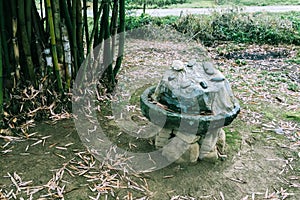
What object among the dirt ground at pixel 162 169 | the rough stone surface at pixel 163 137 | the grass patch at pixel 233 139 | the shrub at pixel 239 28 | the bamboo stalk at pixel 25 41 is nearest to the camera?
the dirt ground at pixel 162 169

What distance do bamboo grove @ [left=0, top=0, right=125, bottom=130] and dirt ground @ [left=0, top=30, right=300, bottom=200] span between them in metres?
0.25

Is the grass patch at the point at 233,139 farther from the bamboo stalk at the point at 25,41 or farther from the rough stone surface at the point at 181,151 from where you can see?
the bamboo stalk at the point at 25,41

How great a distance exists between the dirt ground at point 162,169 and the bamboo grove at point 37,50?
0.82 ft

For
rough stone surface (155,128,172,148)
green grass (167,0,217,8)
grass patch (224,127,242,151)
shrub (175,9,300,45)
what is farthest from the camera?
green grass (167,0,217,8)

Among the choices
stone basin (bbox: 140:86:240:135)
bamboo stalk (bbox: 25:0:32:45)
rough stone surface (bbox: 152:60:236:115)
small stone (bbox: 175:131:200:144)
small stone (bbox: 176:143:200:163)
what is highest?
bamboo stalk (bbox: 25:0:32:45)

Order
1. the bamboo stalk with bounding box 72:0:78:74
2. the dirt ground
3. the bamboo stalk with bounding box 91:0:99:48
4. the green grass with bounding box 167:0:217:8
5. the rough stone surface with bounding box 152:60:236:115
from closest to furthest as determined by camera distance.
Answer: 1. the dirt ground
2. the rough stone surface with bounding box 152:60:236:115
3. the bamboo stalk with bounding box 72:0:78:74
4. the bamboo stalk with bounding box 91:0:99:48
5. the green grass with bounding box 167:0:217:8

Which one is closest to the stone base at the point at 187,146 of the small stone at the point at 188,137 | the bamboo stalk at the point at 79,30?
the small stone at the point at 188,137

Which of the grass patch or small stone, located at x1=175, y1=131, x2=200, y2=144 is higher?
small stone, located at x1=175, y1=131, x2=200, y2=144

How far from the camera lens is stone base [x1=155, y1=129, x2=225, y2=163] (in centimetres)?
205

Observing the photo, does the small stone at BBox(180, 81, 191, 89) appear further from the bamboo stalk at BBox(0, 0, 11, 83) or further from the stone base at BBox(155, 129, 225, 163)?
the bamboo stalk at BBox(0, 0, 11, 83)

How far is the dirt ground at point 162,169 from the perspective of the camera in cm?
187

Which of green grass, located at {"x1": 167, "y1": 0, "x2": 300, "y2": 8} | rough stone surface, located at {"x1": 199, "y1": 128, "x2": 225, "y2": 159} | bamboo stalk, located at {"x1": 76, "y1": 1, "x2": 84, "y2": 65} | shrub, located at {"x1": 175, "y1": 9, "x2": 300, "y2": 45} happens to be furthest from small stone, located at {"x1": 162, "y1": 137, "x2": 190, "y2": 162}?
green grass, located at {"x1": 167, "y1": 0, "x2": 300, "y2": 8}

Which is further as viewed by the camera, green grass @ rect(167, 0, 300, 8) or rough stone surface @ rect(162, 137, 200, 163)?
green grass @ rect(167, 0, 300, 8)

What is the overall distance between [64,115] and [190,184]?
1.09 meters
